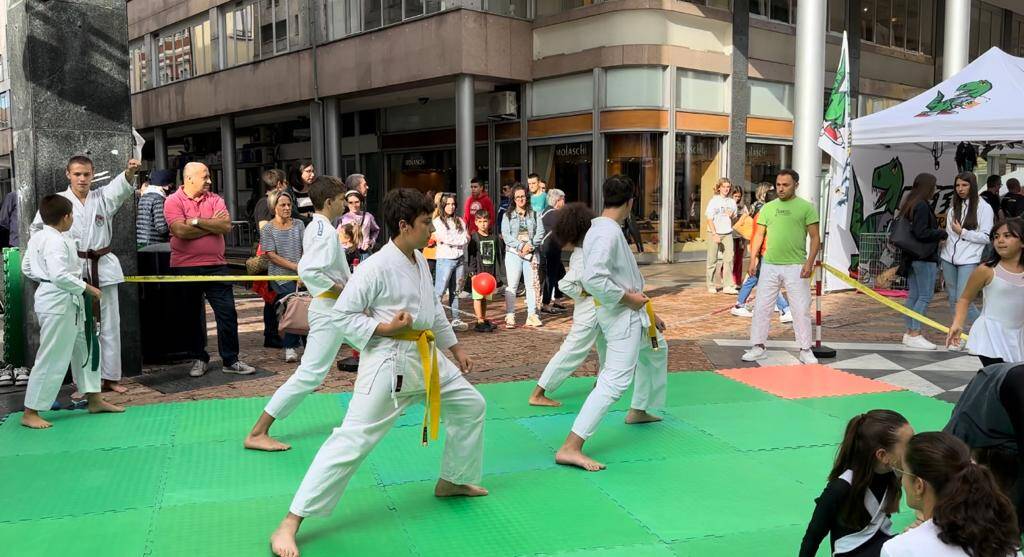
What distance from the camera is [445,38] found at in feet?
61.6

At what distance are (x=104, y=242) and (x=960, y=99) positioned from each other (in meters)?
10.3

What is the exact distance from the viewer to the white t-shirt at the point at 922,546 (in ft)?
7.75

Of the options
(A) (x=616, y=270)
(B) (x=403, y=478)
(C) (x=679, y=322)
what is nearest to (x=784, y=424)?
(A) (x=616, y=270)

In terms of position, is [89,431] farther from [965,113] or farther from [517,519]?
[965,113]

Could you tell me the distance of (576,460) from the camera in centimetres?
509

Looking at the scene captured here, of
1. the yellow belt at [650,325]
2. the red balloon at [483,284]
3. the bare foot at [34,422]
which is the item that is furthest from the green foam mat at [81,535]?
the red balloon at [483,284]

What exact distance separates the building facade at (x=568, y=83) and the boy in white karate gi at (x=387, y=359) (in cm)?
1474

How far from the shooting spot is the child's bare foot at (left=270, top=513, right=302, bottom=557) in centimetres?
376

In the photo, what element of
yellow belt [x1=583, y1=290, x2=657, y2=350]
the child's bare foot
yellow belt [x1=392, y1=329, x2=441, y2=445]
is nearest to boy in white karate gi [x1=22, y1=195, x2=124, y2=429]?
the child's bare foot

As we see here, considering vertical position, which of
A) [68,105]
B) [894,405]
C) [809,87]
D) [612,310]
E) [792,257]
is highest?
[809,87]

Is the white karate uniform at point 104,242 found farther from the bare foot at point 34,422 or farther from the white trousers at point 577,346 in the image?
the white trousers at point 577,346

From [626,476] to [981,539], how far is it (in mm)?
2757

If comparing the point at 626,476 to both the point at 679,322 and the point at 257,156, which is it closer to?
the point at 679,322

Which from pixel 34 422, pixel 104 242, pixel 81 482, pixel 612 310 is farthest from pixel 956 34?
pixel 81 482
